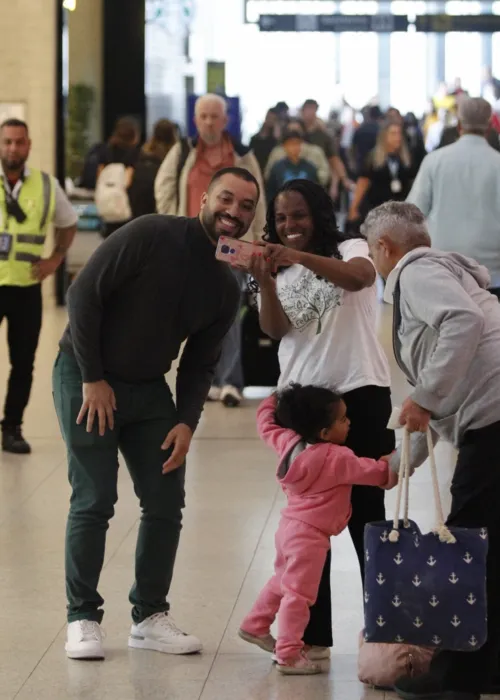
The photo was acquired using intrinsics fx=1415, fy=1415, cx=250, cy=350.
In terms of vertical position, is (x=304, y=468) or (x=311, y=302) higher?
(x=311, y=302)

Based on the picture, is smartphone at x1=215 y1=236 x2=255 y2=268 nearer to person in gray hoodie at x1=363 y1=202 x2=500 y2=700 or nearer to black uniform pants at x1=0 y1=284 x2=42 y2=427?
person in gray hoodie at x1=363 y1=202 x2=500 y2=700

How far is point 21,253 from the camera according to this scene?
760 cm

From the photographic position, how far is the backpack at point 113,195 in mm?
12766

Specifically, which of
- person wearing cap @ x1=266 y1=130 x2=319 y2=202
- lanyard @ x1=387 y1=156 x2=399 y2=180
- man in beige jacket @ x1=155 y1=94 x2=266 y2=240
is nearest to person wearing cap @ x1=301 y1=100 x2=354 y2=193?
lanyard @ x1=387 y1=156 x2=399 y2=180

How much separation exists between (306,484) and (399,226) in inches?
31.8

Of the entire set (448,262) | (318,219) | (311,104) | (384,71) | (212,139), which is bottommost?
(448,262)

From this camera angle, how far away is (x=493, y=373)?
12.3ft

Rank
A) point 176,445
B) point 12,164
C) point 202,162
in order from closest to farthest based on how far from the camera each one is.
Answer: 1. point 176,445
2. point 12,164
3. point 202,162

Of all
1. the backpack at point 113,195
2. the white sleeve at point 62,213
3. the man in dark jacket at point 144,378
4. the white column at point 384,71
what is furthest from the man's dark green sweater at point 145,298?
the white column at point 384,71

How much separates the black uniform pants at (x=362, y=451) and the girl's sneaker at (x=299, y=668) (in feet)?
0.34

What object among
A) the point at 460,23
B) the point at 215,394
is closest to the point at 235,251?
the point at 215,394

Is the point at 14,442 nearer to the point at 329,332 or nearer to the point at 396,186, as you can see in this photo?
the point at 329,332

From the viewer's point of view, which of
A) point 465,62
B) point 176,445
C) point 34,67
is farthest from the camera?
point 465,62

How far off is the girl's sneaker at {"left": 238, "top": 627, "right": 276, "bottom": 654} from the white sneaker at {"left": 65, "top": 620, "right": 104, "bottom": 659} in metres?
0.44
